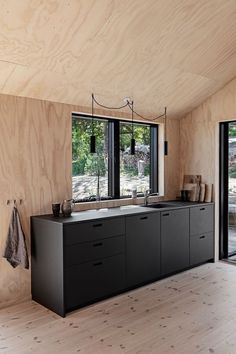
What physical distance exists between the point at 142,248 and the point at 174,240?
587 mm

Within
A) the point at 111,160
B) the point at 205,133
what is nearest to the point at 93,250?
the point at 111,160

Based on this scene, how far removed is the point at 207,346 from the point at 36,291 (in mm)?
1777

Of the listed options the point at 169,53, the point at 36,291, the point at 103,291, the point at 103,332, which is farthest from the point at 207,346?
the point at 169,53

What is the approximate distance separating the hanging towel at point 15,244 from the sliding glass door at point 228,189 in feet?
→ 9.50

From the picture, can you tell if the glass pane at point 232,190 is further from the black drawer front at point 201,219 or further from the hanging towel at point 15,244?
the hanging towel at point 15,244

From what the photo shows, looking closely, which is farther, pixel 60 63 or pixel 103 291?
pixel 103 291

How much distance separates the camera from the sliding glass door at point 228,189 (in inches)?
186

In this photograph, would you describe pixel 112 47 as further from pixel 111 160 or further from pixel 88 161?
pixel 111 160

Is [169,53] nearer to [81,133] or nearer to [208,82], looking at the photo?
[208,82]

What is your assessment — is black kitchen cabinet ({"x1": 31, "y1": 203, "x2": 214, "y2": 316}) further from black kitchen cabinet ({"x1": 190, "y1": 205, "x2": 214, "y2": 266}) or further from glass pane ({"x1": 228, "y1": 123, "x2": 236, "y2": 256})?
glass pane ({"x1": 228, "y1": 123, "x2": 236, "y2": 256})

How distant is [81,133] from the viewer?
4.07 meters

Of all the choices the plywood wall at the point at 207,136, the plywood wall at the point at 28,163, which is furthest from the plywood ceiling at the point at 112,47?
the plywood wall at the point at 207,136

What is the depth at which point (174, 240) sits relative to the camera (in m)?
4.16

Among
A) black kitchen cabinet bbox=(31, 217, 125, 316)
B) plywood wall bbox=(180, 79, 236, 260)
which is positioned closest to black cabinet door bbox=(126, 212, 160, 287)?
black kitchen cabinet bbox=(31, 217, 125, 316)
